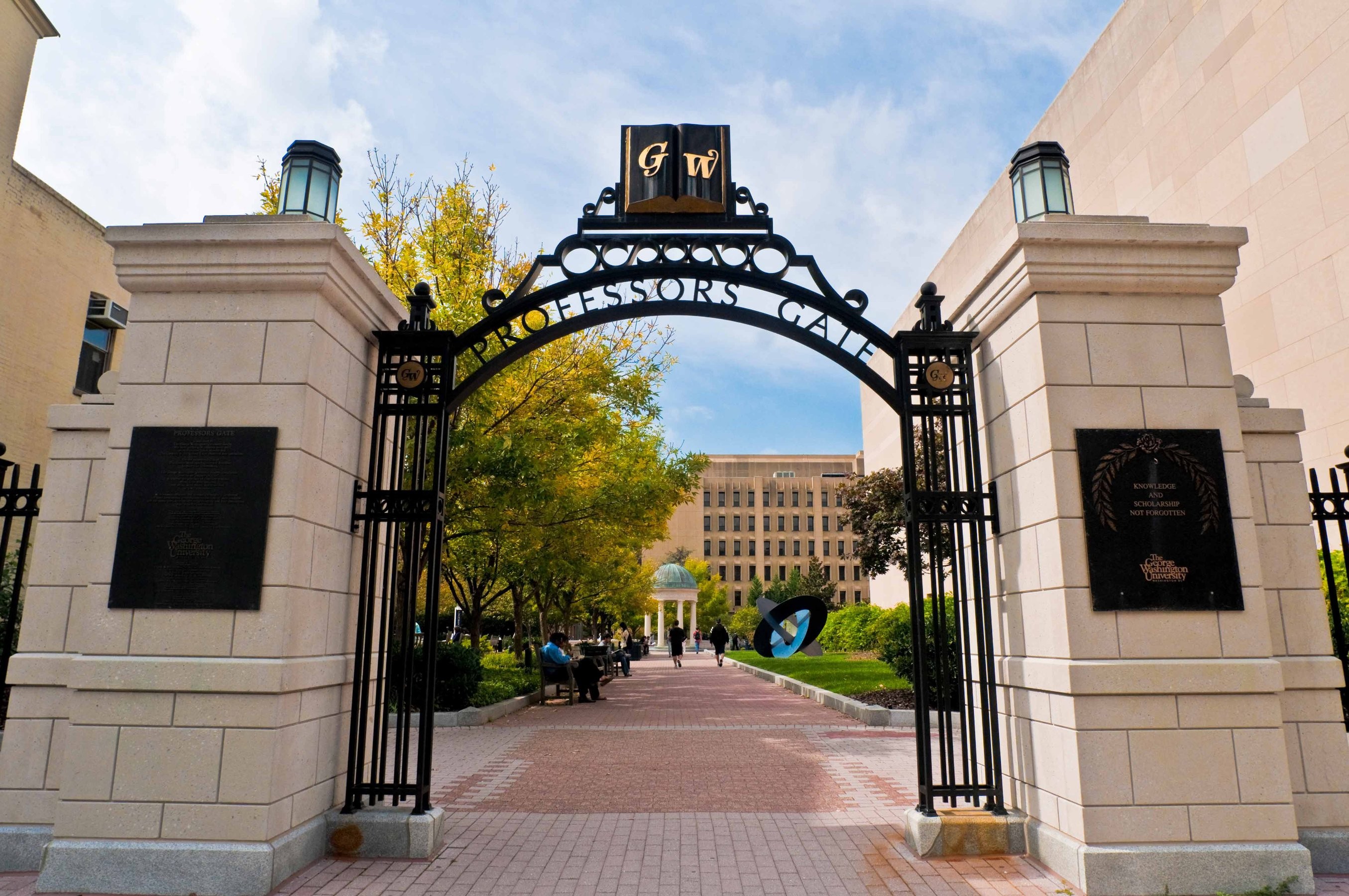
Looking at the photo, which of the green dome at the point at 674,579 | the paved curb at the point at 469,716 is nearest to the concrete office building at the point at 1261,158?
the paved curb at the point at 469,716

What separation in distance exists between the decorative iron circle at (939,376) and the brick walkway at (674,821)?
322 centimetres

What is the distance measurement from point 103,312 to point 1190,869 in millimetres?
22995

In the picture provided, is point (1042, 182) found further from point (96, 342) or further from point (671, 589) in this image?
point (671, 589)

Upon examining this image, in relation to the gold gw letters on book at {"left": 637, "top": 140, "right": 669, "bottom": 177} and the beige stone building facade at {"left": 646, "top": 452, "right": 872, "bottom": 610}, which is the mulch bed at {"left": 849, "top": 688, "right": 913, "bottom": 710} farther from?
the beige stone building facade at {"left": 646, "top": 452, "right": 872, "bottom": 610}

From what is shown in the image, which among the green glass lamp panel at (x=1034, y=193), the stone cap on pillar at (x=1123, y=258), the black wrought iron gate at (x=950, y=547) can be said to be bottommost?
the black wrought iron gate at (x=950, y=547)

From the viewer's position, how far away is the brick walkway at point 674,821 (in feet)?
16.4

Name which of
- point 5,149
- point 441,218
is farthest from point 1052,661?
point 5,149

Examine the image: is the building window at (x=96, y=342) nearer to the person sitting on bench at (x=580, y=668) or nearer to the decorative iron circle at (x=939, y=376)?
the person sitting on bench at (x=580, y=668)

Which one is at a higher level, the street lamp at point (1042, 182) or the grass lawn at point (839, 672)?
the street lamp at point (1042, 182)

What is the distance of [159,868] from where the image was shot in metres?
4.76

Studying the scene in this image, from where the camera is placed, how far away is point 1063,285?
5.45 metres

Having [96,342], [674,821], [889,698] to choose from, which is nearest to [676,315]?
[674,821]

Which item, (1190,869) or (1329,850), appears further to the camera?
(1329,850)

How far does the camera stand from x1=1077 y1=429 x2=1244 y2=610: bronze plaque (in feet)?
16.6
